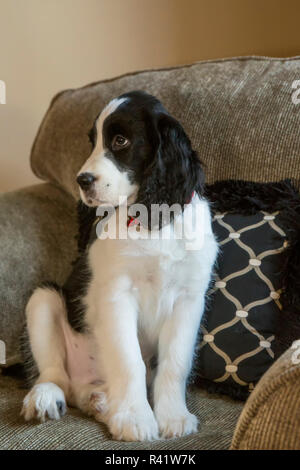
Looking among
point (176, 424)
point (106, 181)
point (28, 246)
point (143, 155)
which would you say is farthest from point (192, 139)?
point (176, 424)

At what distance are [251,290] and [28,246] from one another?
778mm

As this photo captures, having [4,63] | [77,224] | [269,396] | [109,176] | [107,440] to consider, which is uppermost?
[4,63]

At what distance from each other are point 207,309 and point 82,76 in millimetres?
1564

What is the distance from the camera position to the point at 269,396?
2.79 feet

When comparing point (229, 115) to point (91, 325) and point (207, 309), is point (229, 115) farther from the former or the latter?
point (91, 325)

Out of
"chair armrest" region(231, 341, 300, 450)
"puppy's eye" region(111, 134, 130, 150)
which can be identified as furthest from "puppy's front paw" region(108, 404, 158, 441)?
"puppy's eye" region(111, 134, 130, 150)

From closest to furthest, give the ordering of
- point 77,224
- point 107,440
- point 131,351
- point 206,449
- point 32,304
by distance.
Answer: point 206,449 < point 107,440 < point 131,351 < point 32,304 < point 77,224

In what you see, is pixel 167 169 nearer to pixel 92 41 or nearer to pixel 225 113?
pixel 225 113

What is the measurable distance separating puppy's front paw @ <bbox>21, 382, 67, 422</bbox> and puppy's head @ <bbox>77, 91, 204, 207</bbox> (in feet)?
1.62

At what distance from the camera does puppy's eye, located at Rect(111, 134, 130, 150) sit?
145 centimetres

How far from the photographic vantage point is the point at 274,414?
2.72ft

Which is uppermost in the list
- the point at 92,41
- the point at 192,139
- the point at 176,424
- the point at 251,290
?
the point at 92,41

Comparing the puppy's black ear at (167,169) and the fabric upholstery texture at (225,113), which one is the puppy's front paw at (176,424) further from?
the fabric upholstery texture at (225,113)

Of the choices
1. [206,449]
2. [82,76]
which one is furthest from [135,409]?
[82,76]
